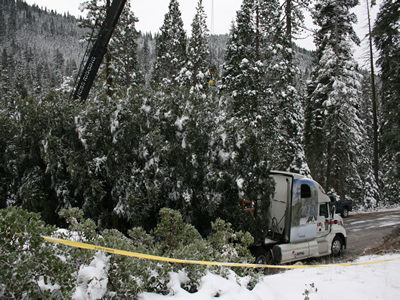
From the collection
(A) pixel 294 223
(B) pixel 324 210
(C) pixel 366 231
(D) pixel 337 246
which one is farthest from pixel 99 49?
(C) pixel 366 231

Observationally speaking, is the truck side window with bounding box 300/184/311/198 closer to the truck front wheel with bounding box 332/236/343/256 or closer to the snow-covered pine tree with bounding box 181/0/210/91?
the truck front wheel with bounding box 332/236/343/256

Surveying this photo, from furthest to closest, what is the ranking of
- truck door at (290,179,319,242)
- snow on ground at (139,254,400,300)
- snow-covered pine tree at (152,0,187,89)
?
snow-covered pine tree at (152,0,187,89) < truck door at (290,179,319,242) < snow on ground at (139,254,400,300)

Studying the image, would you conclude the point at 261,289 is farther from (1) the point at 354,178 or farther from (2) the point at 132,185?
(1) the point at 354,178

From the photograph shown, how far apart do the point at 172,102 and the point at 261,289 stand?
563 cm

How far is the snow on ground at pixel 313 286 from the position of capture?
13.4 feet

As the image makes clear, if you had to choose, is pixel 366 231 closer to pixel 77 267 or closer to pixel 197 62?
pixel 77 267

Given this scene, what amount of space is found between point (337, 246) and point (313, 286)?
22.1ft

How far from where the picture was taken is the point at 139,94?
8375 millimetres

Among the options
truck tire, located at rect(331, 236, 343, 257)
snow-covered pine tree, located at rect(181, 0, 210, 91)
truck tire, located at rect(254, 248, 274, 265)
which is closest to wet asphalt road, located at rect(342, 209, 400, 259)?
truck tire, located at rect(331, 236, 343, 257)

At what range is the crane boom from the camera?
450 inches

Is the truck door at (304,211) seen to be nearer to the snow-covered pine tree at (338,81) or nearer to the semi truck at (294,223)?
the semi truck at (294,223)

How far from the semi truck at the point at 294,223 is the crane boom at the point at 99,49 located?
28.1 ft

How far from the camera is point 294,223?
8.69 meters

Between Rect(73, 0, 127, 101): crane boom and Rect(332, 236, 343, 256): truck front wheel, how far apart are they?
37.1ft
